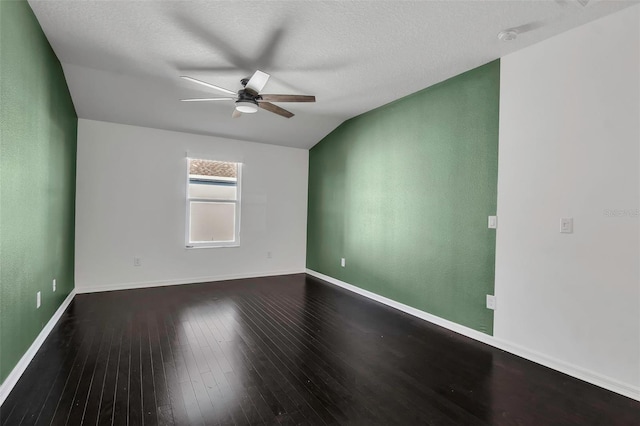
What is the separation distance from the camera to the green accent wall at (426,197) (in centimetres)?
303

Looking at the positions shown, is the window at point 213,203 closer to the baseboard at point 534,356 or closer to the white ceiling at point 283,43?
the white ceiling at point 283,43

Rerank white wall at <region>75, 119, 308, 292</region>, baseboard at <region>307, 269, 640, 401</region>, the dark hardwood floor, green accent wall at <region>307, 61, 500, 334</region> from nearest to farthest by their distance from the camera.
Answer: the dark hardwood floor → baseboard at <region>307, 269, 640, 401</region> → green accent wall at <region>307, 61, 500, 334</region> → white wall at <region>75, 119, 308, 292</region>

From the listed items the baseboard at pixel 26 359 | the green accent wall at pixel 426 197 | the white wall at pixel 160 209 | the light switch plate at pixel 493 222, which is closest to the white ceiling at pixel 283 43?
the green accent wall at pixel 426 197

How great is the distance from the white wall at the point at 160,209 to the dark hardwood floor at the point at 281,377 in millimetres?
1085

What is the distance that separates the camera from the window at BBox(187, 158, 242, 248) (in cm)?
500

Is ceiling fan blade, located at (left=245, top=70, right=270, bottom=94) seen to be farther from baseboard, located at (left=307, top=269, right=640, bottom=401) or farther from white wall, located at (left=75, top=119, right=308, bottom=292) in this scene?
baseboard, located at (left=307, top=269, right=640, bottom=401)

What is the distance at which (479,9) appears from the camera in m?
2.16

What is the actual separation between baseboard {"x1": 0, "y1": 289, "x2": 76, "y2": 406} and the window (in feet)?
6.57

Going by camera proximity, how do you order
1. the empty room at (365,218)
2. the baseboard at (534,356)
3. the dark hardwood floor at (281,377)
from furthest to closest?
the baseboard at (534,356) < the empty room at (365,218) < the dark hardwood floor at (281,377)

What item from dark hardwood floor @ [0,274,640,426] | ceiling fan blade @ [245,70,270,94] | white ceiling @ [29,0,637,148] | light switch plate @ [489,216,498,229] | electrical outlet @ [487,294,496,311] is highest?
white ceiling @ [29,0,637,148]

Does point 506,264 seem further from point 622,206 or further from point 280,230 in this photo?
point 280,230

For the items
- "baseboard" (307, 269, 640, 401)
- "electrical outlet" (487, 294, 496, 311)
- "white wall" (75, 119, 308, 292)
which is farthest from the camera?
"white wall" (75, 119, 308, 292)

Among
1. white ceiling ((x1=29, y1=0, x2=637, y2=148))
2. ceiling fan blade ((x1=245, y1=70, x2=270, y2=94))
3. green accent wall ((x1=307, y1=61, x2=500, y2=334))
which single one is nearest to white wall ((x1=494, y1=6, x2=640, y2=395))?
green accent wall ((x1=307, y1=61, x2=500, y2=334))

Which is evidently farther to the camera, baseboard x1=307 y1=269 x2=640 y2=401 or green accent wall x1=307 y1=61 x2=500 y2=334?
green accent wall x1=307 y1=61 x2=500 y2=334
